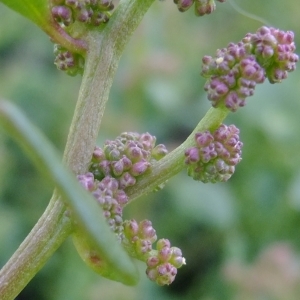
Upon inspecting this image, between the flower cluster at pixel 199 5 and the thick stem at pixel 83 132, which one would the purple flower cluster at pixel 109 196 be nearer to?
the thick stem at pixel 83 132

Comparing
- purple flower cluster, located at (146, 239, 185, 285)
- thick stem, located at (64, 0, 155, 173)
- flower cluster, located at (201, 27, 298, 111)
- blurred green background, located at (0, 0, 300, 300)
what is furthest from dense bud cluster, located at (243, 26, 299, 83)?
blurred green background, located at (0, 0, 300, 300)

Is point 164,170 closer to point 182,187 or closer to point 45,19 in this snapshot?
point 45,19

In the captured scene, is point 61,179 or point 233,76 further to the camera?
point 233,76

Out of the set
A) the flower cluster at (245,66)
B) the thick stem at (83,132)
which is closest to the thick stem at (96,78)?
the thick stem at (83,132)

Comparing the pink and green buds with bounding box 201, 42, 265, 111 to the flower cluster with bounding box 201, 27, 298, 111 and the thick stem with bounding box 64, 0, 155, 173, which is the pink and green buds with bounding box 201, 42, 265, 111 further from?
the thick stem with bounding box 64, 0, 155, 173

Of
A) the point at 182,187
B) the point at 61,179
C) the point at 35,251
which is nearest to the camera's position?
the point at 61,179

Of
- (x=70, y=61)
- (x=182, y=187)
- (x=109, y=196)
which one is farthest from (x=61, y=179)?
(x=182, y=187)
